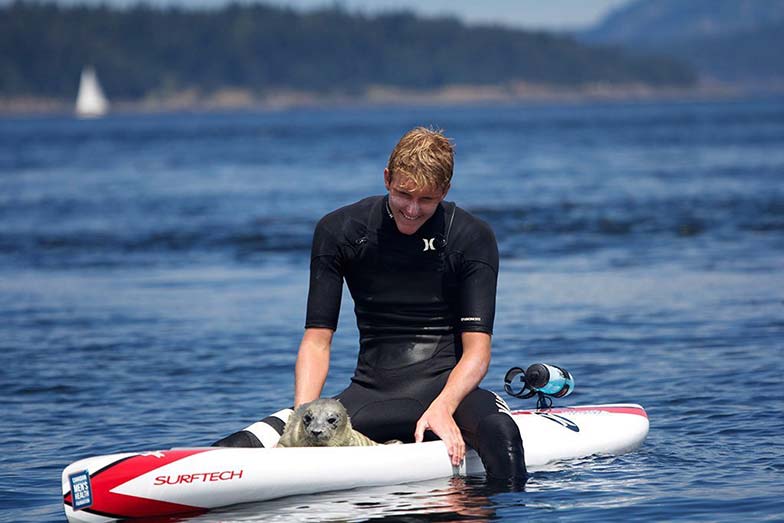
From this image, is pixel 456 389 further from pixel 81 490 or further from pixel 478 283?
pixel 81 490

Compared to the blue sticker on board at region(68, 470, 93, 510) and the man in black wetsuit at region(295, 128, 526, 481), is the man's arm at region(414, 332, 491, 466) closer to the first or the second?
the man in black wetsuit at region(295, 128, 526, 481)

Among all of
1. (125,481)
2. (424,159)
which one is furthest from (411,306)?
(125,481)

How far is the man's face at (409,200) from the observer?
6941 mm

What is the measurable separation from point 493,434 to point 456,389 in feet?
1.21

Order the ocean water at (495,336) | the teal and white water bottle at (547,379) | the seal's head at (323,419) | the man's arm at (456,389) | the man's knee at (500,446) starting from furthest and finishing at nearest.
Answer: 1. the teal and white water bottle at (547,379)
2. the ocean water at (495,336)
3. the man's knee at (500,446)
4. the man's arm at (456,389)
5. the seal's head at (323,419)

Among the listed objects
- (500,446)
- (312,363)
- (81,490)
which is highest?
(312,363)

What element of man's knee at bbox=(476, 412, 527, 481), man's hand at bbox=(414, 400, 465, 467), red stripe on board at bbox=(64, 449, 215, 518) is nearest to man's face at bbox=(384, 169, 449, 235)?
man's hand at bbox=(414, 400, 465, 467)

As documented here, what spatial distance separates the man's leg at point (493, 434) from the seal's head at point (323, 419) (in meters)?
0.72

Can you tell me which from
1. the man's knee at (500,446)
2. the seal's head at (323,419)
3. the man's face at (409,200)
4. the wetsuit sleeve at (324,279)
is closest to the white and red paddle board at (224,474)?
the seal's head at (323,419)

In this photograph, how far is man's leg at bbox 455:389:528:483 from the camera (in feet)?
24.1

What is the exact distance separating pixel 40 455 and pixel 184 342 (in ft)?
16.1

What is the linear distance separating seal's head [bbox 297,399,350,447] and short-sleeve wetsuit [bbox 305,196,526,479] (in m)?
0.36

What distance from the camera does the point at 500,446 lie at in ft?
24.1

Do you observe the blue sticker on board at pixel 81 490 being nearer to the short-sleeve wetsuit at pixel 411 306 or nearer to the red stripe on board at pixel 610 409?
the short-sleeve wetsuit at pixel 411 306
